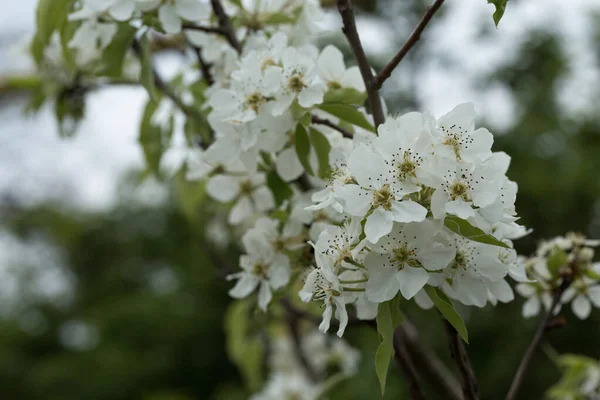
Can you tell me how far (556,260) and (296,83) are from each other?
1.23ft

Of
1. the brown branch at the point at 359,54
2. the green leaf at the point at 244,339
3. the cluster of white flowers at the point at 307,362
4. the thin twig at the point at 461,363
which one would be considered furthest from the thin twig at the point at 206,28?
the cluster of white flowers at the point at 307,362

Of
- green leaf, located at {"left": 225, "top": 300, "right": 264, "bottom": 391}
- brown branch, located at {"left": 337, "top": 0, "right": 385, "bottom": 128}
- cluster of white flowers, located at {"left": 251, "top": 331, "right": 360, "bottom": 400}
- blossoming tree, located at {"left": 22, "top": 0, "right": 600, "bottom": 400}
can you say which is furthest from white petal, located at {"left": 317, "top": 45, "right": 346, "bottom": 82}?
cluster of white flowers, located at {"left": 251, "top": 331, "right": 360, "bottom": 400}

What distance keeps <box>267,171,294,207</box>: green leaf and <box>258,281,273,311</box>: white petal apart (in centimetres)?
11

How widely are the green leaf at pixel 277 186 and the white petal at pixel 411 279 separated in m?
0.30

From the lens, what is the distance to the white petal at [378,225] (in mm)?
566

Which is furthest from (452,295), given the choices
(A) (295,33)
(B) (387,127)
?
(A) (295,33)

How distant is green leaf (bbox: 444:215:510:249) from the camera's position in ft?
1.92

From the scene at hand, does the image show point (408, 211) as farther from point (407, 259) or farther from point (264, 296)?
point (264, 296)

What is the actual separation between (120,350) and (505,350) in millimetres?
2926

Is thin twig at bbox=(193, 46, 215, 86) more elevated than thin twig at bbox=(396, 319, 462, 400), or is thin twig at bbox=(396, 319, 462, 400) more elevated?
thin twig at bbox=(193, 46, 215, 86)

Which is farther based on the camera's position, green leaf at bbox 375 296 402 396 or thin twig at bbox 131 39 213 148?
thin twig at bbox 131 39 213 148

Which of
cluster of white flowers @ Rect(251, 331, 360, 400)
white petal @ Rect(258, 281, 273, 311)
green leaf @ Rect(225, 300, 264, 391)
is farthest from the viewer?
cluster of white flowers @ Rect(251, 331, 360, 400)

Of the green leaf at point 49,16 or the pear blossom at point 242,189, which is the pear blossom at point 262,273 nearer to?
the pear blossom at point 242,189

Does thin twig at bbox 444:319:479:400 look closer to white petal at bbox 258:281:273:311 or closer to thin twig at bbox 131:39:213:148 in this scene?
white petal at bbox 258:281:273:311
